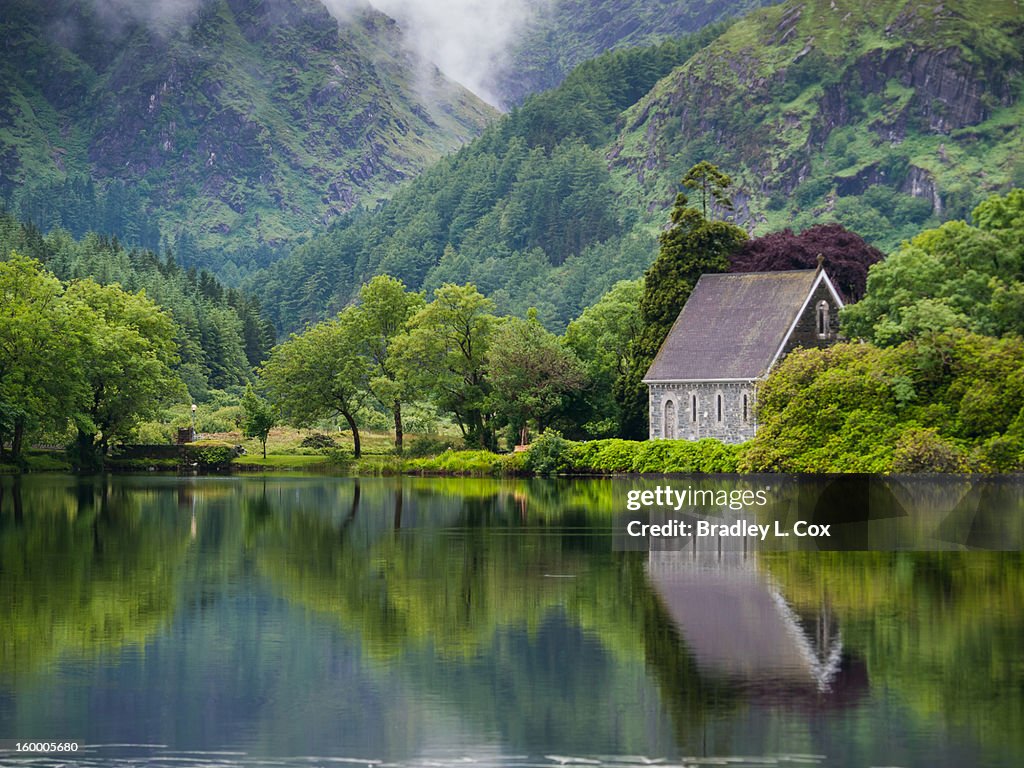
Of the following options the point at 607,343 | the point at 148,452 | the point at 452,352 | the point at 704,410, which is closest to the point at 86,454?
the point at 148,452

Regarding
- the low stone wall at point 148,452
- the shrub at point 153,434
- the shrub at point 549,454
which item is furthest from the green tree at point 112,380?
the shrub at point 549,454

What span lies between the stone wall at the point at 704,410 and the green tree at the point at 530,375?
564cm

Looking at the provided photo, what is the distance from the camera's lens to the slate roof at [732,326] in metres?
80.1

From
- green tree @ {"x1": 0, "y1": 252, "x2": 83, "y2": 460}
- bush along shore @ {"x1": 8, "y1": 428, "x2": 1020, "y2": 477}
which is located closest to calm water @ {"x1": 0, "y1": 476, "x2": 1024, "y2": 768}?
bush along shore @ {"x1": 8, "y1": 428, "x2": 1020, "y2": 477}

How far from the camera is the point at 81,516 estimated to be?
4972 centimetres

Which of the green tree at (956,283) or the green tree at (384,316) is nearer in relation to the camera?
the green tree at (956,283)

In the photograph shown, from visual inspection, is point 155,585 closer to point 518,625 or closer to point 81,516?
point 518,625

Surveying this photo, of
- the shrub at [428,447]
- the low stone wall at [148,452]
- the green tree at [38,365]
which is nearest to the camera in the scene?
the green tree at [38,365]

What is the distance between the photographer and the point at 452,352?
9019 centimetres

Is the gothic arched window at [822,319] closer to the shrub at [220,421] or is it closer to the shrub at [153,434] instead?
the shrub at [153,434]

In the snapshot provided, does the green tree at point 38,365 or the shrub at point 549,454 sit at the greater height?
the green tree at point 38,365

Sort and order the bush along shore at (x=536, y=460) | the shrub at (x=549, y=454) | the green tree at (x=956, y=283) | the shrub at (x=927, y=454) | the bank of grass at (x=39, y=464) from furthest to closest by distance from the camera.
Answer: the bank of grass at (x=39, y=464)
the shrub at (x=549, y=454)
the green tree at (x=956, y=283)
the bush along shore at (x=536, y=460)
the shrub at (x=927, y=454)

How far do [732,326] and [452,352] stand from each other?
16109mm

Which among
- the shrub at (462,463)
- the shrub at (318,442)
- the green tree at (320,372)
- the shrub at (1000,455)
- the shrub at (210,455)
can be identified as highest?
the green tree at (320,372)
